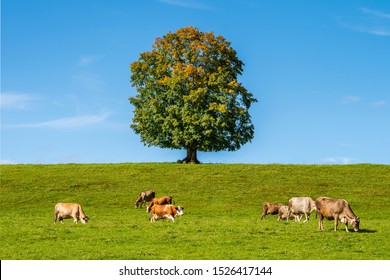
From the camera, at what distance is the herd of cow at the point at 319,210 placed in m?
28.3

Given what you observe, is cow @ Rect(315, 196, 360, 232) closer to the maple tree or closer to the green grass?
the green grass

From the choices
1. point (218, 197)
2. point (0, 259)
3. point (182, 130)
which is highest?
point (182, 130)

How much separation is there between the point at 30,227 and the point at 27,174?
31.5 meters

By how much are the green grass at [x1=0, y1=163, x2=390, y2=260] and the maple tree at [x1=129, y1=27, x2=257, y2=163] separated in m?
5.03

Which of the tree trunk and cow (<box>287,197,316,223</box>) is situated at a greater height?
the tree trunk

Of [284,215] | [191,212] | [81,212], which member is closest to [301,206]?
[284,215]

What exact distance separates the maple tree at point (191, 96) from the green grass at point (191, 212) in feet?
16.5

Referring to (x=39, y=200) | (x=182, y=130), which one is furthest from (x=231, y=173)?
(x=39, y=200)

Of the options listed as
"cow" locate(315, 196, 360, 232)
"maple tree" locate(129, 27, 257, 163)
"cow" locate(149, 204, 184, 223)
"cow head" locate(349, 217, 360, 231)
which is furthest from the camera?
"maple tree" locate(129, 27, 257, 163)

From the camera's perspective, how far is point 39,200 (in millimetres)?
51469

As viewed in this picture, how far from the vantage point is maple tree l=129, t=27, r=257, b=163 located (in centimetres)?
6988

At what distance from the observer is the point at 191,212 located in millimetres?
44906

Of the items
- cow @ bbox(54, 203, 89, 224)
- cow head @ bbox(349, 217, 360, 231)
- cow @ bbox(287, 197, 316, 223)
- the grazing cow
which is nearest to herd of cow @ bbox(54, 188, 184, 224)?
cow @ bbox(54, 203, 89, 224)
